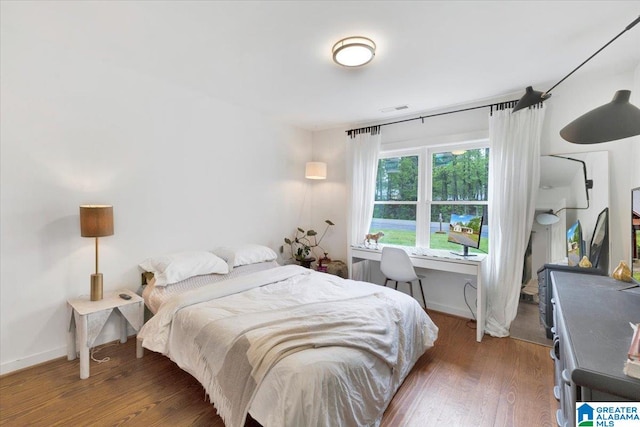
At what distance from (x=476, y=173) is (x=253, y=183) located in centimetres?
283

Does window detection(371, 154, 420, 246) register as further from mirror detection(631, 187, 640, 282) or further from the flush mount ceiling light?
mirror detection(631, 187, 640, 282)

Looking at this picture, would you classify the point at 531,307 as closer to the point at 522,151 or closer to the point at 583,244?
the point at 583,244

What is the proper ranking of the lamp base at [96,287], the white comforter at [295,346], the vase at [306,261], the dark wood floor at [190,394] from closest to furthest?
1. the white comforter at [295,346]
2. the dark wood floor at [190,394]
3. the lamp base at [96,287]
4. the vase at [306,261]

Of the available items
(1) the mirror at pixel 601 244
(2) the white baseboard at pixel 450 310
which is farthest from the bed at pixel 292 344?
(1) the mirror at pixel 601 244

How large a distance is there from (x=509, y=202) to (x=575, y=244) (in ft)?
2.13

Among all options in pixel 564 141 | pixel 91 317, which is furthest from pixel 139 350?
pixel 564 141

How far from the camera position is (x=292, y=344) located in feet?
4.98

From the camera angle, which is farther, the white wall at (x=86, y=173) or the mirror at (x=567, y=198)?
the mirror at (x=567, y=198)

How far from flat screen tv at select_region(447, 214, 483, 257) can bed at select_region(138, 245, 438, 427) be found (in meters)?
1.18

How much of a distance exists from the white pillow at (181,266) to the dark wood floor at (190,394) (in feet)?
2.25

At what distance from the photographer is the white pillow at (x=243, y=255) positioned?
312cm

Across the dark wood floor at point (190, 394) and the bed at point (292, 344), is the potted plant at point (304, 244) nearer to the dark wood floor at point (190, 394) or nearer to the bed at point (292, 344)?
the bed at point (292, 344)

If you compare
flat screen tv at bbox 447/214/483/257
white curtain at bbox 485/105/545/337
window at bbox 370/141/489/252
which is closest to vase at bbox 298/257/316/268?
window at bbox 370/141/489/252

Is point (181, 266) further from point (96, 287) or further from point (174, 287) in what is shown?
point (96, 287)
